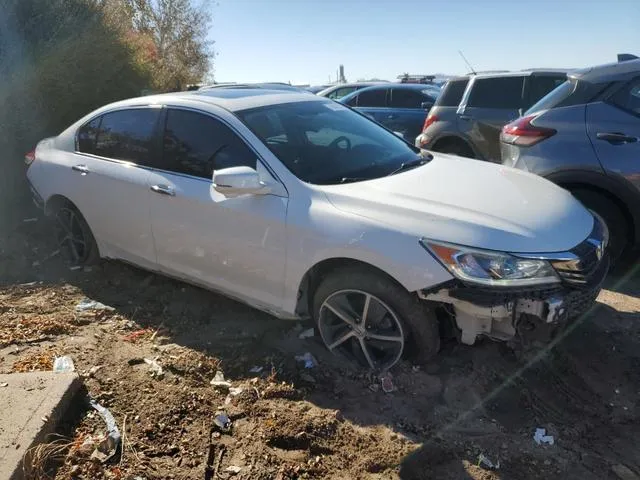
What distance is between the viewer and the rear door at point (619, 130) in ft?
13.9

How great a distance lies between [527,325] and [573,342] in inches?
36.0

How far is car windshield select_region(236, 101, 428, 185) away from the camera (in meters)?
3.48

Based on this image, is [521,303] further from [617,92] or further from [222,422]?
[617,92]

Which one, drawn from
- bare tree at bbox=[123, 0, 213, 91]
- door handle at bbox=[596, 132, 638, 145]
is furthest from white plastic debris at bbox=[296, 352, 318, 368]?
bare tree at bbox=[123, 0, 213, 91]

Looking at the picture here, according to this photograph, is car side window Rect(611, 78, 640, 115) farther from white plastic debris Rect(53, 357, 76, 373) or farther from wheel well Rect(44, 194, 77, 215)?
wheel well Rect(44, 194, 77, 215)

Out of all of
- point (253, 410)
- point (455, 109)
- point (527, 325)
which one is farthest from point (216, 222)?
point (455, 109)

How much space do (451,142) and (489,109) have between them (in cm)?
68

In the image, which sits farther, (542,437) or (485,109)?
(485,109)

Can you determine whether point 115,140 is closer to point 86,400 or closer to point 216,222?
point 216,222

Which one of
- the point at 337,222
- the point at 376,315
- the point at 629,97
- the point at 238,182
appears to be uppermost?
the point at 629,97

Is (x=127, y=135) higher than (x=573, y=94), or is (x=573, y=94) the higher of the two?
(x=573, y=94)

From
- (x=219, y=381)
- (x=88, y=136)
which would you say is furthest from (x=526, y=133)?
(x=88, y=136)

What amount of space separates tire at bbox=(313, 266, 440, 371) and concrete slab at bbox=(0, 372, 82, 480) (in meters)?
1.54

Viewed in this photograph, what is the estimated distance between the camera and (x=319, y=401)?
3.08 m
